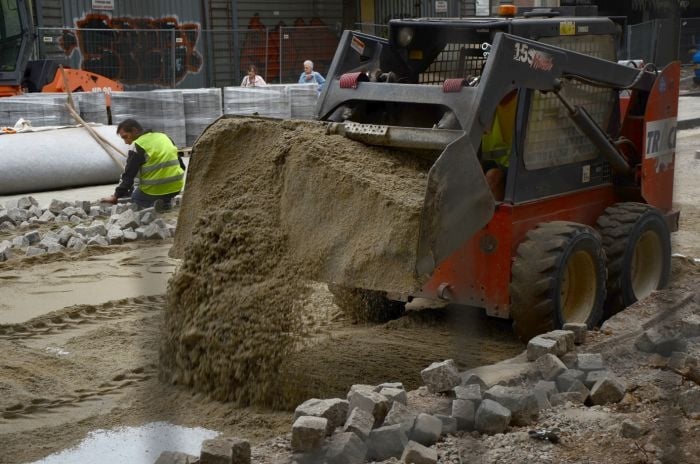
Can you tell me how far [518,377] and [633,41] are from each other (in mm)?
22132

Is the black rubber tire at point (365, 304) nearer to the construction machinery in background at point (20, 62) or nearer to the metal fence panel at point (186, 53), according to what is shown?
the construction machinery in background at point (20, 62)

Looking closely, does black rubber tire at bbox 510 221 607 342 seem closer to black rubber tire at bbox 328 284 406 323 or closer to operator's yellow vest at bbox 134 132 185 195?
black rubber tire at bbox 328 284 406 323

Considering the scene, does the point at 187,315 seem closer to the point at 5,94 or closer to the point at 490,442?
the point at 490,442

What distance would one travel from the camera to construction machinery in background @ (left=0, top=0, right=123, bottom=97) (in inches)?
620

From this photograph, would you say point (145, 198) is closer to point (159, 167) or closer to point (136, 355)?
point (159, 167)

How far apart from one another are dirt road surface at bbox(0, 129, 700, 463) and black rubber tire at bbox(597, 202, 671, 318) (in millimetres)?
188

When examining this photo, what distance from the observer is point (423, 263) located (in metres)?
5.04

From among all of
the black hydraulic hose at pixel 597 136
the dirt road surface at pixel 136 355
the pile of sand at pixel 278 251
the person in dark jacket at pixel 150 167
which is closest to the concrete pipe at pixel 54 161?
the person in dark jacket at pixel 150 167

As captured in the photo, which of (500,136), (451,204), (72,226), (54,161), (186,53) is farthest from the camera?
(186,53)

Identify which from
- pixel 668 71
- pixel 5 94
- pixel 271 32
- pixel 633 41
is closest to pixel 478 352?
pixel 668 71

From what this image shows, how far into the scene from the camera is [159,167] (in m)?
10.7

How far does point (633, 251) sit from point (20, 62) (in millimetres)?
12066

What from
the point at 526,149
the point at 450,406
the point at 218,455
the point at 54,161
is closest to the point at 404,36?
the point at 526,149

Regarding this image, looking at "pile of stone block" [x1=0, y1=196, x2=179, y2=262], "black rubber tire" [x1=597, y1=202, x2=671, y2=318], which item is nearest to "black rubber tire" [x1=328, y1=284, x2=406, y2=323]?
"black rubber tire" [x1=597, y1=202, x2=671, y2=318]
